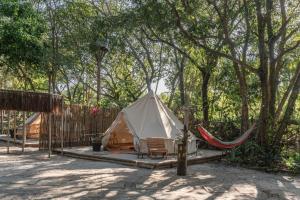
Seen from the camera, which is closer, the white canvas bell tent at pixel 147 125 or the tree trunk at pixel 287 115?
the tree trunk at pixel 287 115

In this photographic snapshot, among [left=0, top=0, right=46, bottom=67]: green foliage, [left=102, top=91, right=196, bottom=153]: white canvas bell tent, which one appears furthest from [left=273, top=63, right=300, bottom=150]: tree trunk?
[left=0, top=0, right=46, bottom=67]: green foliage

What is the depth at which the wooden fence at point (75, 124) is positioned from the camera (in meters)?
14.4

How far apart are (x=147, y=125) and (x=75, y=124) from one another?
128 inches

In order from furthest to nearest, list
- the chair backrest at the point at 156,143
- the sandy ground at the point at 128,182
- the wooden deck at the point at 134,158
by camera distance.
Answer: the chair backrest at the point at 156,143 → the wooden deck at the point at 134,158 → the sandy ground at the point at 128,182

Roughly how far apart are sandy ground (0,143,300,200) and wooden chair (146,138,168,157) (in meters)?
1.14

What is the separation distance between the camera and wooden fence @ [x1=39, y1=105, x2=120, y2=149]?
14.4 m

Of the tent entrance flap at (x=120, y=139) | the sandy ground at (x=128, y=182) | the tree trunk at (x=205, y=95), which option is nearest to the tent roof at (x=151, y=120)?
the tent entrance flap at (x=120, y=139)

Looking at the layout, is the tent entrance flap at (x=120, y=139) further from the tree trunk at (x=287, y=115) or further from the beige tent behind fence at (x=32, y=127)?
the beige tent behind fence at (x=32, y=127)

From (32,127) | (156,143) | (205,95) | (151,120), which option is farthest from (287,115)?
(32,127)

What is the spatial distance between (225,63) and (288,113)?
6724 mm

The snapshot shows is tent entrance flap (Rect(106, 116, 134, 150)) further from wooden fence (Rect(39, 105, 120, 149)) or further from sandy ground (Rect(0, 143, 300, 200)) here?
sandy ground (Rect(0, 143, 300, 200))

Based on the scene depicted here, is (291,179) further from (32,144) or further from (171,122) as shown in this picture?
(32,144)

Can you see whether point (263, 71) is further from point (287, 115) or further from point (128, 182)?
point (128, 182)

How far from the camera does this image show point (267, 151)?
12281 mm
